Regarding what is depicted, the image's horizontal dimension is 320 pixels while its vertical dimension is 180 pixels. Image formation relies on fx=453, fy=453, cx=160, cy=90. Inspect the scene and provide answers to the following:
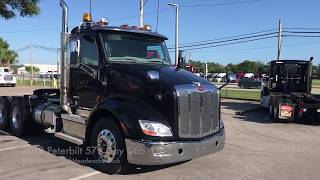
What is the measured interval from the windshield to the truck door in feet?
0.98

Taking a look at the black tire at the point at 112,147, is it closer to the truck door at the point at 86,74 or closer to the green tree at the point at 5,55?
the truck door at the point at 86,74

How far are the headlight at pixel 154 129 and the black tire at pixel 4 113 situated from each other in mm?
6399

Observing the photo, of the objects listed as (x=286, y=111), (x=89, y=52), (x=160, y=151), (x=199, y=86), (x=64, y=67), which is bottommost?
(x=286, y=111)

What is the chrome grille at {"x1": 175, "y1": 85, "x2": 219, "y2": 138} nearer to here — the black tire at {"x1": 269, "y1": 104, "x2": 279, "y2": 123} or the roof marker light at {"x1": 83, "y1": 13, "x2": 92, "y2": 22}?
the roof marker light at {"x1": 83, "y1": 13, "x2": 92, "y2": 22}

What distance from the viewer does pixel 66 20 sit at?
9.25 meters

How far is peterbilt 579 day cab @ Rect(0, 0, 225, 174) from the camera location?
6.97 meters

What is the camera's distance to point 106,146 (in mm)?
7523

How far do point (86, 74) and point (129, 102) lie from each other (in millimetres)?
1546

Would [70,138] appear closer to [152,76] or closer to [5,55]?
[152,76]

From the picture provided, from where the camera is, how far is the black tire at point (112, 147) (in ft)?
23.7

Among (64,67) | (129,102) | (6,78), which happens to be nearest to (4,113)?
(64,67)

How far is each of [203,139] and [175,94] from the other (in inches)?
37.1

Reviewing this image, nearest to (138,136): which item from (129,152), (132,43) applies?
(129,152)

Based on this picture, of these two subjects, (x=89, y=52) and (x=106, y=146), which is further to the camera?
(x=89, y=52)
